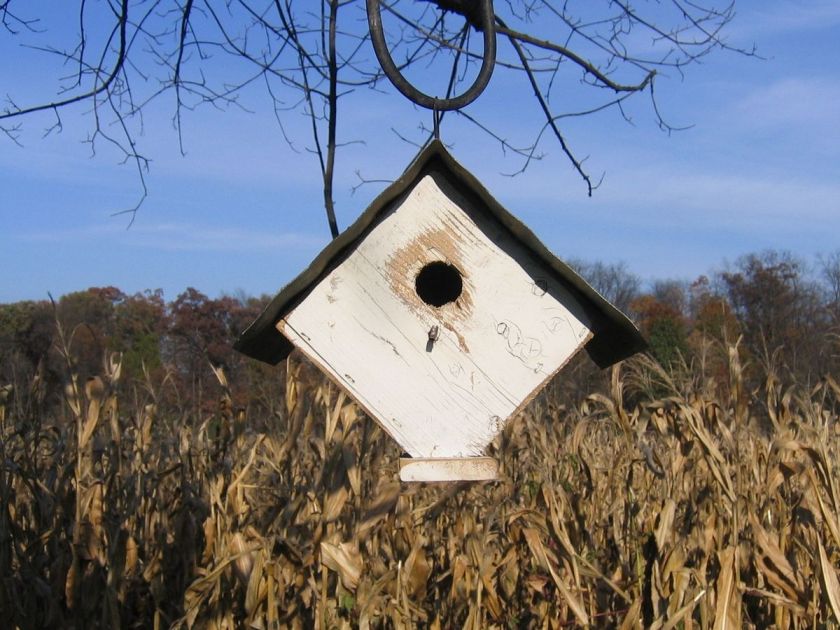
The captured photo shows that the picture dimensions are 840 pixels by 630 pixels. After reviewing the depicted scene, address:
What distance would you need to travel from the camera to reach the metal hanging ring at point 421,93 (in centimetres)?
204

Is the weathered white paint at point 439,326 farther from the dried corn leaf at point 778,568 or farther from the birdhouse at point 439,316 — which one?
the dried corn leaf at point 778,568

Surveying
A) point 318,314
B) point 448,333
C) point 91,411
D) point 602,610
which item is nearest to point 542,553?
point 602,610

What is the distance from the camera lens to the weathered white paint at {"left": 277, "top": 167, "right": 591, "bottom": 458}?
2.11m

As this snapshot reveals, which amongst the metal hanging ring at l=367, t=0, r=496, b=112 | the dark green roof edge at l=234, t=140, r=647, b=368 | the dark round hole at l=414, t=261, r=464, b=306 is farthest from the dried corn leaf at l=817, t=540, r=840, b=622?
the metal hanging ring at l=367, t=0, r=496, b=112

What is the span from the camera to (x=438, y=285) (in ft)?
8.06

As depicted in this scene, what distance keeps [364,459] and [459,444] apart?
0.81 meters

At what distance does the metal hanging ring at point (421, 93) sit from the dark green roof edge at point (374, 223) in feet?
0.27

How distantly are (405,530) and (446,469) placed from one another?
4.00ft

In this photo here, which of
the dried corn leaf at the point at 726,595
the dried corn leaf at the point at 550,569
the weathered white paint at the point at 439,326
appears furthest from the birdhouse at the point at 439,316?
the dried corn leaf at the point at 726,595

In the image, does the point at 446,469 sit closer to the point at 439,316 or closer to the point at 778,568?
the point at 439,316

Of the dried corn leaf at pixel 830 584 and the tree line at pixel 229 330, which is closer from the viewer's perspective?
the dried corn leaf at pixel 830 584

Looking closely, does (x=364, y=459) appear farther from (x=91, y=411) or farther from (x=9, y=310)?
(x=9, y=310)

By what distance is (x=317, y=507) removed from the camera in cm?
307

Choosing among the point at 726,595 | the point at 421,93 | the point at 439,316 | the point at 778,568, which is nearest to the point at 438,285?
the point at 439,316
